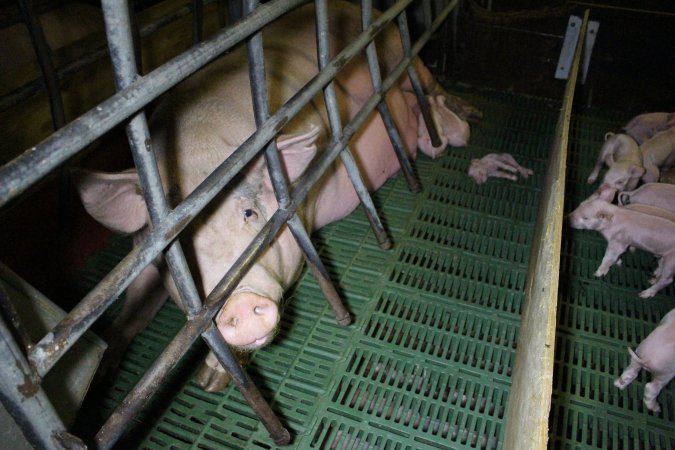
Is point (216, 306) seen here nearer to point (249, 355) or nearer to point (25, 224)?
point (249, 355)

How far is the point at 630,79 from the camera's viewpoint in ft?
12.6

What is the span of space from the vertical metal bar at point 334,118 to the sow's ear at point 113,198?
31.9 inches

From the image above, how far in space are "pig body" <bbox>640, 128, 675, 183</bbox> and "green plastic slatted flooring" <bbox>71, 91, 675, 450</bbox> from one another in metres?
0.68

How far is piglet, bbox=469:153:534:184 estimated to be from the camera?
3256 millimetres

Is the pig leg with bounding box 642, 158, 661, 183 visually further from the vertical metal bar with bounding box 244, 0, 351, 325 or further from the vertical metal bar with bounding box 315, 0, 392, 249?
the vertical metal bar with bounding box 244, 0, 351, 325

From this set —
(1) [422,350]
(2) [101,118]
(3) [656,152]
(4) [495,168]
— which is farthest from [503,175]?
(2) [101,118]

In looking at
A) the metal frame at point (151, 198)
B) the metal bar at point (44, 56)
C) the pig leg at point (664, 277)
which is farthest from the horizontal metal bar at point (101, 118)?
the pig leg at point (664, 277)

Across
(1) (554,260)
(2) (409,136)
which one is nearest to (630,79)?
(2) (409,136)

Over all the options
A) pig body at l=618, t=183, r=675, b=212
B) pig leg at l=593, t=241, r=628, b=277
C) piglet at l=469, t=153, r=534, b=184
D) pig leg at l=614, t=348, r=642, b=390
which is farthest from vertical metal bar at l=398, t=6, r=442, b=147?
pig leg at l=614, t=348, r=642, b=390

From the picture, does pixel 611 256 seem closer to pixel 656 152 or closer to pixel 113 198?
pixel 656 152

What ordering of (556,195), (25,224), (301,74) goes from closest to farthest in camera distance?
1. (556,195)
2. (301,74)
3. (25,224)

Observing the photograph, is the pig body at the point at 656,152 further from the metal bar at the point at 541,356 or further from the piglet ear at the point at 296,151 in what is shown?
the piglet ear at the point at 296,151

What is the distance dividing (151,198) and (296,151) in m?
0.76

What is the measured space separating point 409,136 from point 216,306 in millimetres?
2252
